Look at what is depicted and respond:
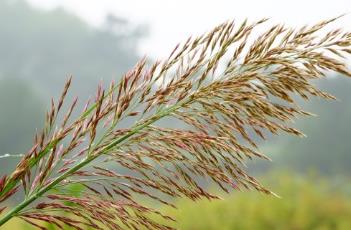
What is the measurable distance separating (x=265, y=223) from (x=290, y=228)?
1.02 feet

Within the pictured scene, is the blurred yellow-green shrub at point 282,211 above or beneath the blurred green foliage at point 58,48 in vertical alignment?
beneath

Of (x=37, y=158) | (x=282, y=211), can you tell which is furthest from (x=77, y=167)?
(x=282, y=211)

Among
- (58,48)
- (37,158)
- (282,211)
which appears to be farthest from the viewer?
(58,48)

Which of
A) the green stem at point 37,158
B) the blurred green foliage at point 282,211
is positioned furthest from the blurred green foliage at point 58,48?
the green stem at point 37,158

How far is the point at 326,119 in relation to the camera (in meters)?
45.1

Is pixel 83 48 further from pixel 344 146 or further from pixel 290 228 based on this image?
pixel 290 228

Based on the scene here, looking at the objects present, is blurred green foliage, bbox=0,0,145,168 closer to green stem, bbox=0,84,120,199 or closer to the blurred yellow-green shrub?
the blurred yellow-green shrub

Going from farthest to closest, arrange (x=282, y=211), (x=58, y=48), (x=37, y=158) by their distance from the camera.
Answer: (x=58, y=48)
(x=282, y=211)
(x=37, y=158)

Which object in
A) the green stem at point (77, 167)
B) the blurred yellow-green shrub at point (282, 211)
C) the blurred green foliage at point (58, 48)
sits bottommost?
the green stem at point (77, 167)

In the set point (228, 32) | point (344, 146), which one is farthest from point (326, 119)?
point (228, 32)

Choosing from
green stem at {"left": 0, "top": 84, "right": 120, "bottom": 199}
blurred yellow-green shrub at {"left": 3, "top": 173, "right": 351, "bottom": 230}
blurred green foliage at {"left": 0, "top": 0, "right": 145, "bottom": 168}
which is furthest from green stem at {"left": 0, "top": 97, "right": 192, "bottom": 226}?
blurred green foliage at {"left": 0, "top": 0, "right": 145, "bottom": 168}

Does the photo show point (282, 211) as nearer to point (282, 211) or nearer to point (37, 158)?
point (282, 211)

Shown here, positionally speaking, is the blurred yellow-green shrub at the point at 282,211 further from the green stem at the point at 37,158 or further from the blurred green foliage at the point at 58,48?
the blurred green foliage at the point at 58,48

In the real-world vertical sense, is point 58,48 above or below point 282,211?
above
